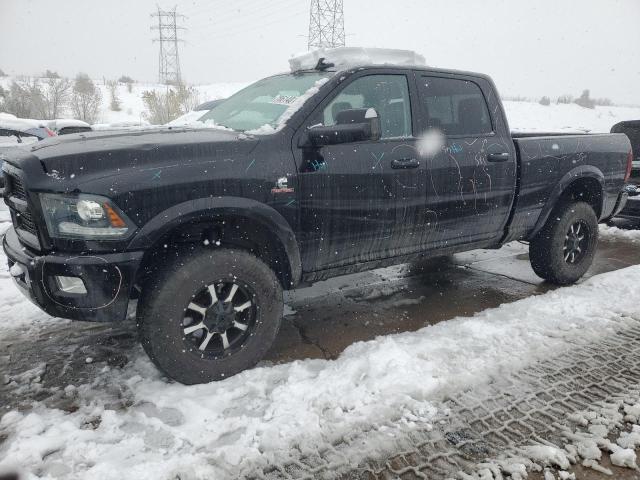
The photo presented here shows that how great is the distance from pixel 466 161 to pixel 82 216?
268 cm

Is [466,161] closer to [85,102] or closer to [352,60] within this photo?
[352,60]

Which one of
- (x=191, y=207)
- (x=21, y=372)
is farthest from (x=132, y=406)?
(x=191, y=207)

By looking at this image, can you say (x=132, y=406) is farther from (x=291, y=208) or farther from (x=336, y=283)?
(x=336, y=283)

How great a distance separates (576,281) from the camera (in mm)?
4547

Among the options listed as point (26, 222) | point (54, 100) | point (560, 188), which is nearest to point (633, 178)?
point (560, 188)

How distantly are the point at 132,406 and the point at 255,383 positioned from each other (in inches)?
26.0

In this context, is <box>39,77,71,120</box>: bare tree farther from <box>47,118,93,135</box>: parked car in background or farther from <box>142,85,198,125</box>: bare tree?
<box>47,118,93,135</box>: parked car in background

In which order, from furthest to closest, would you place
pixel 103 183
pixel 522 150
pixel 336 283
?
pixel 336 283 → pixel 522 150 → pixel 103 183

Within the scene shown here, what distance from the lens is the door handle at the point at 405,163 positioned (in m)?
3.14

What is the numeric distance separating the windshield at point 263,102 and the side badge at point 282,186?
0.38 metres

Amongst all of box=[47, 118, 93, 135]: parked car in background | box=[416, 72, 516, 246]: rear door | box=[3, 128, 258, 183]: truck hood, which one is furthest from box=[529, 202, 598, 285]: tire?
box=[47, 118, 93, 135]: parked car in background

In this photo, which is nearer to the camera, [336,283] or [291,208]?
[291,208]

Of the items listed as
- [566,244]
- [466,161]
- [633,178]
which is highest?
[466,161]

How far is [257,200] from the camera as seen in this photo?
263 cm
